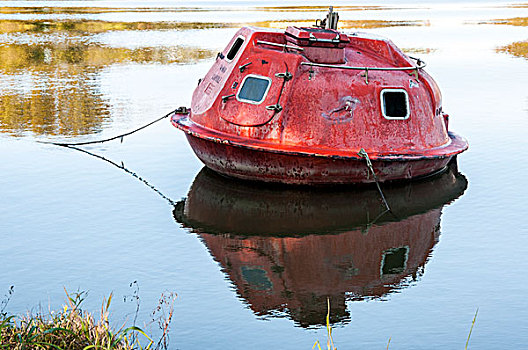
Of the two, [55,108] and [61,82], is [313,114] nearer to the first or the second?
[55,108]

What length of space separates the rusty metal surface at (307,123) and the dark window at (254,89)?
68 millimetres

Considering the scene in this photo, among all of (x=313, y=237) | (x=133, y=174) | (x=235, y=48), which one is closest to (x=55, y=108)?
(x=133, y=174)

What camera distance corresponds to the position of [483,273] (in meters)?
9.48

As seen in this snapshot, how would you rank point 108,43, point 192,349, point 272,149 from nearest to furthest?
point 192,349, point 272,149, point 108,43

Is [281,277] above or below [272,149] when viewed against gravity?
below

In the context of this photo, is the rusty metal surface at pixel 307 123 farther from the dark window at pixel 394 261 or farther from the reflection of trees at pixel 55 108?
the reflection of trees at pixel 55 108

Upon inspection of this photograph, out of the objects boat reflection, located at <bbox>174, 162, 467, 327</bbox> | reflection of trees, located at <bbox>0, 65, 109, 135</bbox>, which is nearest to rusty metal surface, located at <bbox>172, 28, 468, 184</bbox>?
boat reflection, located at <bbox>174, 162, 467, 327</bbox>

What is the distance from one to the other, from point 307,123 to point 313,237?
76.0 inches

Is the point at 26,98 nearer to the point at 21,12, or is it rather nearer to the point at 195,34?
the point at 195,34

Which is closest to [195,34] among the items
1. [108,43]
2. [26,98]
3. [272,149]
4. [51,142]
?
[108,43]

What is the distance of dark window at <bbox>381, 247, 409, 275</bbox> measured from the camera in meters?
9.68

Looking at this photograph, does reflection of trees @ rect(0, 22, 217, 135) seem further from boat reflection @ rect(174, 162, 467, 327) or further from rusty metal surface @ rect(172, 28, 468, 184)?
boat reflection @ rect(174, 162, 467, 327)

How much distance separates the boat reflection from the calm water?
0.03m

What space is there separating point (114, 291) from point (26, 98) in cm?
1212
